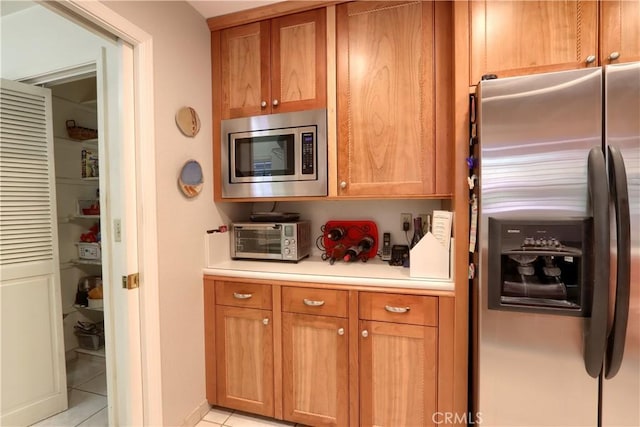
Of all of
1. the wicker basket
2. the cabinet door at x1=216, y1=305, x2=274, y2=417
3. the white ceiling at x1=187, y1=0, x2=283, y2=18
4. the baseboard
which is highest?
the white ceiling at x1=187, y1=0, x2=283, y2=18

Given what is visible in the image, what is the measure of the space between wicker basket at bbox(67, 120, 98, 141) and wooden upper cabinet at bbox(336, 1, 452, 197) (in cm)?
231

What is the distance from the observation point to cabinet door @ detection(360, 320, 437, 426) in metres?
1.35

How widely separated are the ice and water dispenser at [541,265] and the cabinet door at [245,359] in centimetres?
117

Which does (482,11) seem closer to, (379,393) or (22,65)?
(379,393)

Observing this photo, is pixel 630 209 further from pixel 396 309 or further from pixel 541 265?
pixel 396 309

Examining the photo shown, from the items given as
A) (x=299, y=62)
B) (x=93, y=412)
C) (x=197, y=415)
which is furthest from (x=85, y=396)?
(x=299, y=62)

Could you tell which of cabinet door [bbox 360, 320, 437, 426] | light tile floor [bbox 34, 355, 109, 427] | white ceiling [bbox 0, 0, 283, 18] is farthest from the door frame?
cabinet door [bbox 360, 320, 437, 426]

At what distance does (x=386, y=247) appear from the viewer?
188cm

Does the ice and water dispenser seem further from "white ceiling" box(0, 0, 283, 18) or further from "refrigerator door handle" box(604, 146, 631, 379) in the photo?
"white ceiling" box(0, 0, 283, 18)

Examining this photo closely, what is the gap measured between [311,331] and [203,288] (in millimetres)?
713

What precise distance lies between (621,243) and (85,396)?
3100 mm

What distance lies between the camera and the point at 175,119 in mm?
1514

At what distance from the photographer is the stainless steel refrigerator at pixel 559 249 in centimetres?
100

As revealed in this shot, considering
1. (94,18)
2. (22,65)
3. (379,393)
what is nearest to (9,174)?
(22,65)
